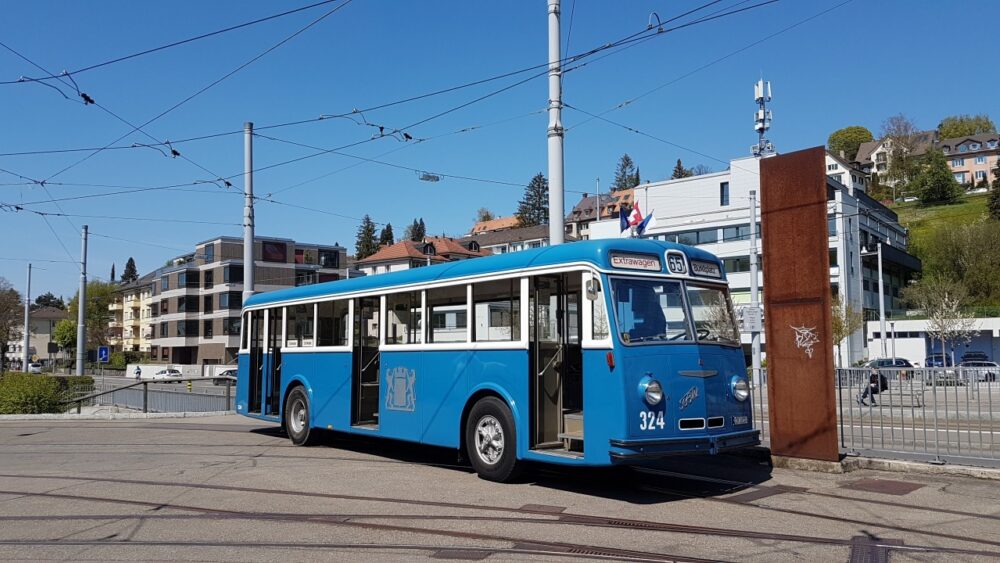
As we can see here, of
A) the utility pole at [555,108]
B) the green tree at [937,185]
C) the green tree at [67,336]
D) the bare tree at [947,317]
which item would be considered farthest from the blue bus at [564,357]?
the green tree at [937,185]

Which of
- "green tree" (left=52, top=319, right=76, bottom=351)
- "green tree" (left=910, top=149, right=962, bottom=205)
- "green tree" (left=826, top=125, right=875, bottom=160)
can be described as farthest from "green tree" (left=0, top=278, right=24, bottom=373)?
"green tree" (left=826, top=125, right=875, bottom=160)

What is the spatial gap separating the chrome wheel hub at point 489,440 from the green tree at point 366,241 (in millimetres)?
121379

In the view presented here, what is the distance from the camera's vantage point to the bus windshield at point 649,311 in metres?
9.14

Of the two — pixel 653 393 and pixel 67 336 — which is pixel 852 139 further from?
pixel 653 393

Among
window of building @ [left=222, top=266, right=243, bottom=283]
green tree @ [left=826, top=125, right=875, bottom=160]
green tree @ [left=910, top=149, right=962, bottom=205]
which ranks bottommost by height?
window of building @ [left=222, top=266, right=243, bottom=283]

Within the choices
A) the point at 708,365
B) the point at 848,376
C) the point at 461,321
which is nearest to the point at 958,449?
the point at 848,376

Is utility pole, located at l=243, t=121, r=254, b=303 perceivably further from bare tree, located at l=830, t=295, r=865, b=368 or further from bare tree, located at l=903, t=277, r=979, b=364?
bare tree, located at l=903, t=277, r=979, b=364

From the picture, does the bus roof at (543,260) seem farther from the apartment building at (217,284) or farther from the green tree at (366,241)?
the green tree at (366,241)

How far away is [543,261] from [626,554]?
4160 mm

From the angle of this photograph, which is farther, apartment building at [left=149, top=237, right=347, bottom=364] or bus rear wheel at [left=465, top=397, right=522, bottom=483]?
apartment building at [left=149, top=237, right=347, bottom=364]

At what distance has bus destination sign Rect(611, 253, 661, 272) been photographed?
30.5 ft

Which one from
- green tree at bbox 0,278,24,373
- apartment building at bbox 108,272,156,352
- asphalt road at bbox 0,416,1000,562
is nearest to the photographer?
asphalt road at bbox 0,416,1000,562

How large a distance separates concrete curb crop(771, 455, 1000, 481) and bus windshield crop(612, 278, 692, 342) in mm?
3291

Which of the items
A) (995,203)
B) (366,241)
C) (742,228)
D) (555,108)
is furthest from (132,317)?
(555,108)
